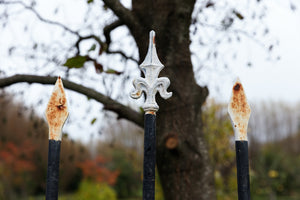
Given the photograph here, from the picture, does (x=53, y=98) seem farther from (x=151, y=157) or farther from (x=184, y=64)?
(x=184, y=64)

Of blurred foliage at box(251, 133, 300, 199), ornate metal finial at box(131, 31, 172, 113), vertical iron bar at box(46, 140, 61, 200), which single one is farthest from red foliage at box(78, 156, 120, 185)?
ornate metal finial at box(131, 31, 172, 113)

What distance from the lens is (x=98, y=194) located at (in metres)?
11.4

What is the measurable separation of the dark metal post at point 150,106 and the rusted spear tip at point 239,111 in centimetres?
35

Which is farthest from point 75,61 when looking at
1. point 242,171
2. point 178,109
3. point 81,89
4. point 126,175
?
point 126,175

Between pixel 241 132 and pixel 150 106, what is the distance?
1.60 feet

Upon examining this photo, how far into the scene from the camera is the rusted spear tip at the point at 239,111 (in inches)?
60.0

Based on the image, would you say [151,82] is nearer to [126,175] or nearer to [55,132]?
[55,132]

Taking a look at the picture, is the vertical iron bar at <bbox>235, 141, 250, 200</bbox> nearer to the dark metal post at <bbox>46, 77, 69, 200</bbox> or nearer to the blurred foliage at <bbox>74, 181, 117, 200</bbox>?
the dark metal post at <bbox>46, 77, 69, 200</bbox>

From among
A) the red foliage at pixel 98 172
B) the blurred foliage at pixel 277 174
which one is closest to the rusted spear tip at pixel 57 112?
the blurred foliage at pixel 277 174

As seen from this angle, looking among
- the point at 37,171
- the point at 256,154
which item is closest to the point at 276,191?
the point at 256,154

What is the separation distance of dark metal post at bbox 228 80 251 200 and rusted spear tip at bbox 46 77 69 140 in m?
0.85

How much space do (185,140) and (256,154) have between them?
16.1 meters

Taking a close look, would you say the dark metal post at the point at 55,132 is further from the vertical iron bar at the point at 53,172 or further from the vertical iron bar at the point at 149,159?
the vertical iron bar at the point at 149,159

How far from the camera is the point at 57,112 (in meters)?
1.51
